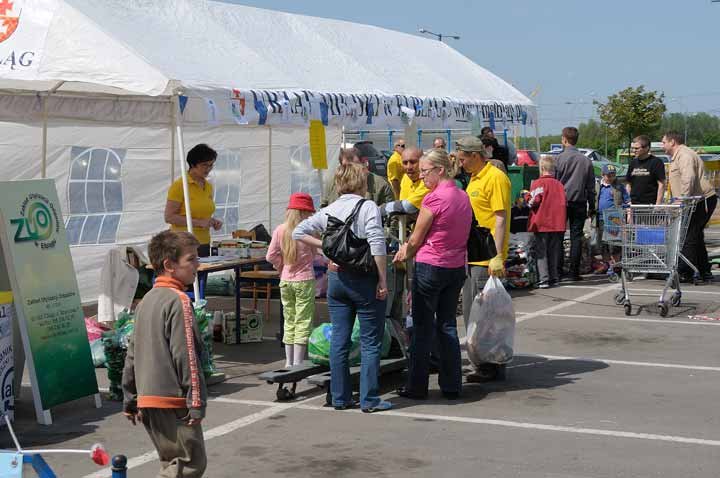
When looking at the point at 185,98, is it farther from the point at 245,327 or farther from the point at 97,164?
the point at 97,164

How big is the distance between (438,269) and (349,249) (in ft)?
2.70

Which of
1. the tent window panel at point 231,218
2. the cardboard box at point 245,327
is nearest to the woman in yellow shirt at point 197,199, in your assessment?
the cardboard box at point 245,327

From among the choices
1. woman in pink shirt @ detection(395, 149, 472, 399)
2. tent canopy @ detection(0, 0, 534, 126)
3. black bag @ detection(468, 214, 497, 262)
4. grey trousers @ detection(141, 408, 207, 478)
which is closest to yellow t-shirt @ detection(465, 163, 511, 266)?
black bag @ detection(468, 214, 497, 262)

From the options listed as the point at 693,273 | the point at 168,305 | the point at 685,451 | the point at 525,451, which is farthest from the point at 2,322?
the point at 693,273

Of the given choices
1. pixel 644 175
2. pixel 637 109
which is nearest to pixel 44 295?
pixel 644 175

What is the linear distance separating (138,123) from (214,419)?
249 inches

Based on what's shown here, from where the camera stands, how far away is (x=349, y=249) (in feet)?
23.8

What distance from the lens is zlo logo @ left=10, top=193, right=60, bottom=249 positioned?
741 cm

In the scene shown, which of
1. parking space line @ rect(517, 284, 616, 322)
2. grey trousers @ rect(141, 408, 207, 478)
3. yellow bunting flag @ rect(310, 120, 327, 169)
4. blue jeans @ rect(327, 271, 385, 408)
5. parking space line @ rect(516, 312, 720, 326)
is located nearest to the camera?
grey trousers @ rect(141, 408, 207, 478)

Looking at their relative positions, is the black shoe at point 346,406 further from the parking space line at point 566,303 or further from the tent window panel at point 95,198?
the tent window panel at point 95,198

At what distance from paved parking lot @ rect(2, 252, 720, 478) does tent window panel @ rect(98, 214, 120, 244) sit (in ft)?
11.2

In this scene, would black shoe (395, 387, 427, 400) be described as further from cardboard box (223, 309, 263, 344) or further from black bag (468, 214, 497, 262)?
cardboard box (223, 309, 263, 344)

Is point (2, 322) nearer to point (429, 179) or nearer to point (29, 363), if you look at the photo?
point (29, 363)

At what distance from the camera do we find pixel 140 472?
241 inches
